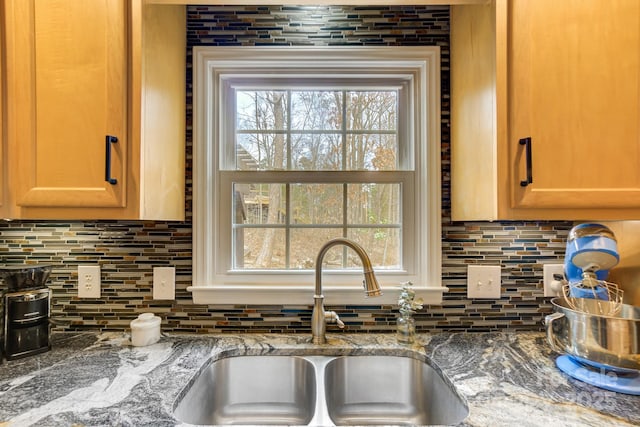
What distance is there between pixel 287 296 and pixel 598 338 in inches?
35.7

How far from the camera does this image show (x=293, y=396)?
3.48 ft

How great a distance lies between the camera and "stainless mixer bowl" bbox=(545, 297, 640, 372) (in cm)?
75

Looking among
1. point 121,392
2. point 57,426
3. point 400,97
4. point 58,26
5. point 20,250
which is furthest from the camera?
point 400,97

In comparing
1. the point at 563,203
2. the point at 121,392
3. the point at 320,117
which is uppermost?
the point at 320,117

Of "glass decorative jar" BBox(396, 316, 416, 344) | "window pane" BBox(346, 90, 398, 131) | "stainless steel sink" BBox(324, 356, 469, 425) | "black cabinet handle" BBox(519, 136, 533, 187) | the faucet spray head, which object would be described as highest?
"window pane" BBox(346, 90, 398, 131)

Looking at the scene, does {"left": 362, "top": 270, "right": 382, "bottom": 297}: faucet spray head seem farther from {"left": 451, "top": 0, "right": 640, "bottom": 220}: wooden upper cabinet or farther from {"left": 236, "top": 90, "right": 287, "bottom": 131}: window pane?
{"left": 236, "top": 90, "right": 287, "bottom": 131}: window pane

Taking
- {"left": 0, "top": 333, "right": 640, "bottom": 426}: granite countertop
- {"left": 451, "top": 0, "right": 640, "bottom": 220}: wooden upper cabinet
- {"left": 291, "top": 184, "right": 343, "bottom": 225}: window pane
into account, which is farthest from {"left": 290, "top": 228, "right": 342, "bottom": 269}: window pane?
{"left": 451, "top": 0, "right": 640, "bottom": 220}: wooden upper cabinet

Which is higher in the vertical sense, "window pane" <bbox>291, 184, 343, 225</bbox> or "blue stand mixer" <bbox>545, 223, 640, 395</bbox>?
"window pane" <bbox>291, 184, 343, 225</bbox>

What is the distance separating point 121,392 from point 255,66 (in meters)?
1.13

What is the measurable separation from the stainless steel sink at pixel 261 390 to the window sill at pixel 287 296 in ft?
0.66

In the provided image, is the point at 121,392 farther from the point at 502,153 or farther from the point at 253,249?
the point at 502,153

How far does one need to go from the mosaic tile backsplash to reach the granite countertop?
0.19 feet

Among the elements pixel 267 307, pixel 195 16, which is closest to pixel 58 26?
pixel 195 16

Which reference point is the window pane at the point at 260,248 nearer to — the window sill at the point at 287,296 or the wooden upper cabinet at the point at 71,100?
the window sill at the point at 287,296
